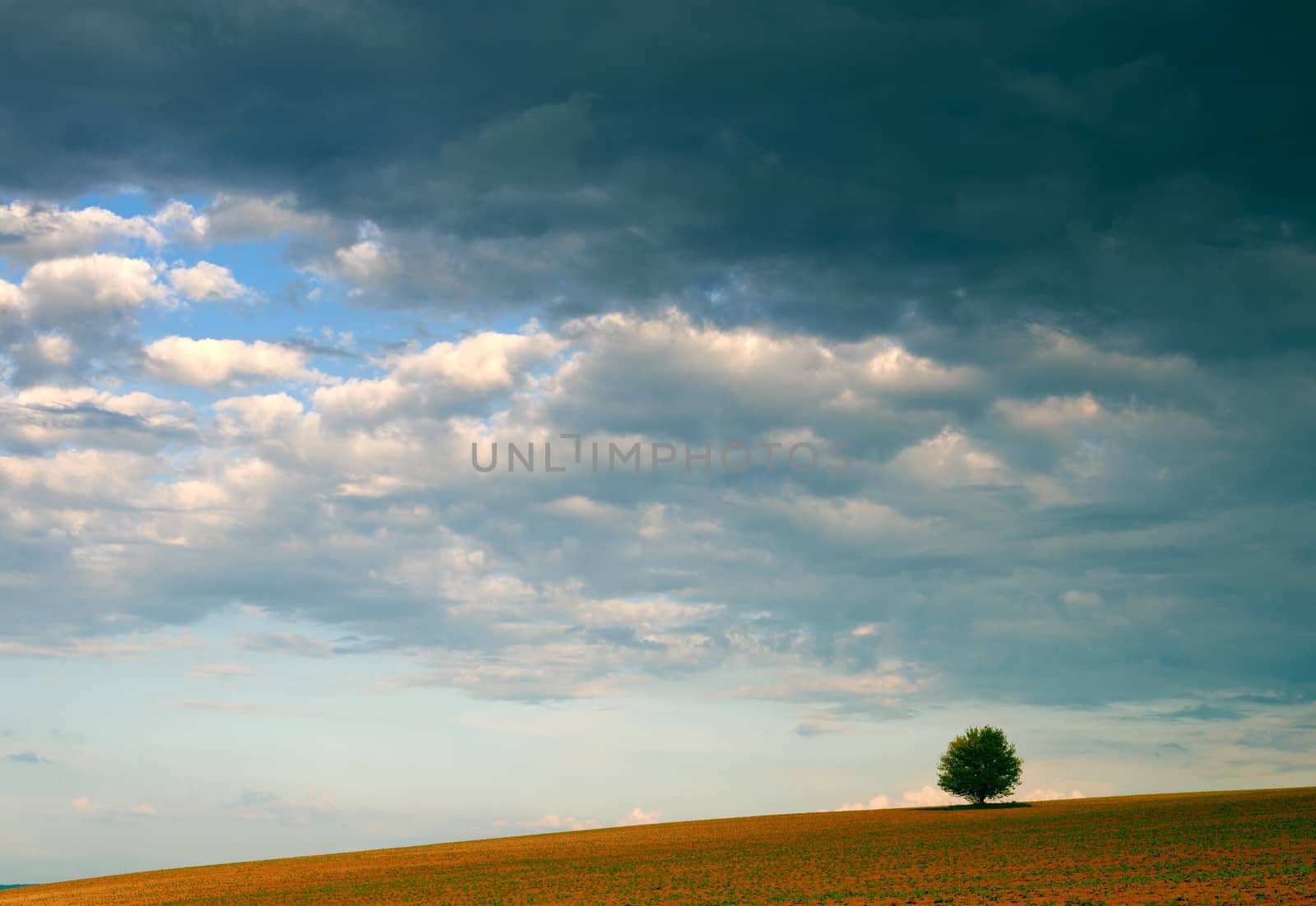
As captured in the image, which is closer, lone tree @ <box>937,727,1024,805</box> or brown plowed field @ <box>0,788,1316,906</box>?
brown plowed field @ <box>0,788,1316,906</box>

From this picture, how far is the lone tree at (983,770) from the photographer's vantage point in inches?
4171

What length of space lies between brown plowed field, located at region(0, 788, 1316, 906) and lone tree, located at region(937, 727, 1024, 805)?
3347 mm

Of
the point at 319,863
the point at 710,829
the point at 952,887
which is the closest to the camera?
the point at 952,887

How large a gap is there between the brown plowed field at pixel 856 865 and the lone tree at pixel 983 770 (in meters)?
3.35

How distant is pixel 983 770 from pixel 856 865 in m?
47.0

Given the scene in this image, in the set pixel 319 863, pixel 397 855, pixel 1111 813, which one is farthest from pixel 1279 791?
pixel 319 863

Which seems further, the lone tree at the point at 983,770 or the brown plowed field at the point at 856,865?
A: the lone tree at the point at 983,770

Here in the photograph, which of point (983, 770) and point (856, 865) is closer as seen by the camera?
point (856, 865)

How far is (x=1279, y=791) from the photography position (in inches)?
4003

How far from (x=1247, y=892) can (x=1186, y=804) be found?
187 feet

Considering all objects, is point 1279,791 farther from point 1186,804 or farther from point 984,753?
point 984,753

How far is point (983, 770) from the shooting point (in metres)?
106

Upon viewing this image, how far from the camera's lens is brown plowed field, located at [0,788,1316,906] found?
49.8 m

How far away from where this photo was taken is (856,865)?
213 ft
